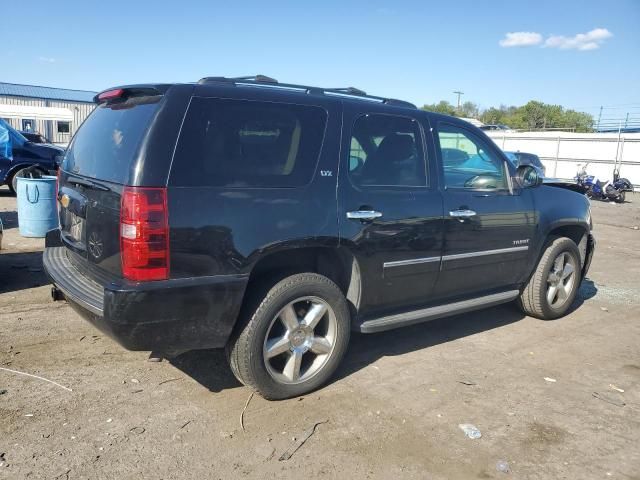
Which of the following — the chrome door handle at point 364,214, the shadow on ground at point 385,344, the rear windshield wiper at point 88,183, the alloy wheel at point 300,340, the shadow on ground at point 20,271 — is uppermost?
the rear windshield wiper at point 88,183

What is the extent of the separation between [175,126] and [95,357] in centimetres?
210

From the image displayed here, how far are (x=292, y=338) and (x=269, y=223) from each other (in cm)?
84

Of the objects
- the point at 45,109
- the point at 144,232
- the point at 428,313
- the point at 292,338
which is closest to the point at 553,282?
the point at 428,313

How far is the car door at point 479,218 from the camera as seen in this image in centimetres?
449

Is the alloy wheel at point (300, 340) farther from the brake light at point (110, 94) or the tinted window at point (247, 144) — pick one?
the brake light at point (110, 94)

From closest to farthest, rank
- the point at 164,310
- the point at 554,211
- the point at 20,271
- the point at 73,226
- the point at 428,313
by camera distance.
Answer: the point at 164,310
the point at 73,226
the point at 428,313
the point at 554,211
the point at 20,271

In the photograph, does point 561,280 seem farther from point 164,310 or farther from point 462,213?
point 164,310

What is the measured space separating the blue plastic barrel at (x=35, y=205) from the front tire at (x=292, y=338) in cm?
624

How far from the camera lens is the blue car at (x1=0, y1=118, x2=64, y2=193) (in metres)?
12.9

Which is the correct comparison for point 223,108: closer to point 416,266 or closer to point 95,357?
point 416,266

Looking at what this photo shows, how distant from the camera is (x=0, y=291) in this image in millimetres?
5797

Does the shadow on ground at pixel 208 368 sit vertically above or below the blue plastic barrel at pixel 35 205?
below

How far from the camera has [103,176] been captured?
340 centimetres

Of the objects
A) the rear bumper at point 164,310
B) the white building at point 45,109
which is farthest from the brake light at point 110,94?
the white building at point 45,109
